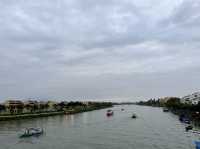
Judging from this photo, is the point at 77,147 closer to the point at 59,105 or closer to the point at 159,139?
the point at 159,139

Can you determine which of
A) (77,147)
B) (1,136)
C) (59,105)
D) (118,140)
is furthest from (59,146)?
(59,105)

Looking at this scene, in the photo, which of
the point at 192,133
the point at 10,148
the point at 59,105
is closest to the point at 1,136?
the point at 10,148

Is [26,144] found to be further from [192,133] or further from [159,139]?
[192,133]

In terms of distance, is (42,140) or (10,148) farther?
(42,140)

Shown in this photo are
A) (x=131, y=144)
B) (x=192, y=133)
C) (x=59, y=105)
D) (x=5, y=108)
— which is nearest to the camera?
(x=131, y=144)

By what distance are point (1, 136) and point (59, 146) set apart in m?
13.3

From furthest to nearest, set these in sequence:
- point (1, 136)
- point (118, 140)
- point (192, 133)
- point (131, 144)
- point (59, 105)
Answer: point (59, 105), point (192, 133), point (1, 136), point (118, 140), point (131, 144)

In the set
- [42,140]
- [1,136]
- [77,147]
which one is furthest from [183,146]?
[1,136]

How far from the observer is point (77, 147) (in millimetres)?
36125

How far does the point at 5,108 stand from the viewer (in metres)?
127

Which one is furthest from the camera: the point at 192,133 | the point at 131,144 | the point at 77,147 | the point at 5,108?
the point at 5,108

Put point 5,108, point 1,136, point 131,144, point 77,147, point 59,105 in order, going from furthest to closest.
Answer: point 59,105 → point 5,108 → point 1,136 → point 131,144 → point 77,147

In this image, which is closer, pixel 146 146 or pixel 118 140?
pixel 146 146

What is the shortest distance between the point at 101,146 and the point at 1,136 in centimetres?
1728
